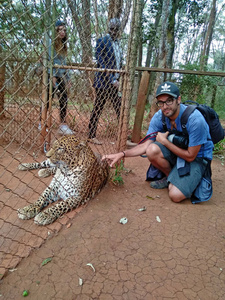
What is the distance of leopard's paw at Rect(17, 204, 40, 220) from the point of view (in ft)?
9.14

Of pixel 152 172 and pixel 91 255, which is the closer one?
pixel 91 255

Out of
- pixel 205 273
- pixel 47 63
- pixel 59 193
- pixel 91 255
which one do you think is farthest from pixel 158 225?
pixel 47 63

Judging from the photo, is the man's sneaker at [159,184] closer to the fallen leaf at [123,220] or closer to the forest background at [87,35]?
the fallen leaf at [123,220]

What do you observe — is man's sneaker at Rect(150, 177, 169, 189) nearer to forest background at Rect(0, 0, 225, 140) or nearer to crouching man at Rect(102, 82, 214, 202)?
crouching man at Rect(102, 82, 214, 202)

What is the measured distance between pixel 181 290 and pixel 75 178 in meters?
1.79

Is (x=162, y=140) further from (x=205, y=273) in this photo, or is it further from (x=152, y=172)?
(x=205, y=273)

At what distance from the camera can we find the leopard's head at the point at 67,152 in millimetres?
3150

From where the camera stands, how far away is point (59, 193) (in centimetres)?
320

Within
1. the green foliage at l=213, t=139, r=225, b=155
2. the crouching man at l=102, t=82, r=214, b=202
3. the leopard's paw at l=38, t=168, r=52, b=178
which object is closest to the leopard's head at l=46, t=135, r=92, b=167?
the crouching man at l=102, t=82, r=214, b=202

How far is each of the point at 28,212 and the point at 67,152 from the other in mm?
898

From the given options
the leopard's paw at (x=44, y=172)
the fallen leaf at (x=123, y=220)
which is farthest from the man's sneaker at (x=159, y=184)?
the leopard's paw at (x=44, y=172)

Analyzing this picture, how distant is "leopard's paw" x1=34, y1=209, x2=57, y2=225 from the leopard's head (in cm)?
72

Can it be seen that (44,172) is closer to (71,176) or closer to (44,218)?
(71,176)

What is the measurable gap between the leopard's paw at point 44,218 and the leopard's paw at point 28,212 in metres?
0.12
